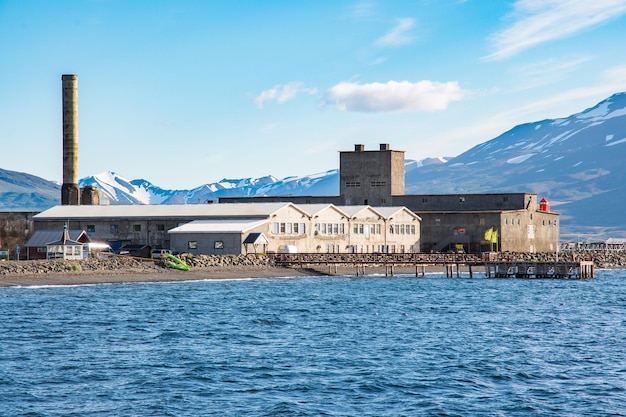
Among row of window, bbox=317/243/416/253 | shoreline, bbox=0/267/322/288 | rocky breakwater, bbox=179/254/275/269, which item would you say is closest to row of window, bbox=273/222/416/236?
row of window, bbox=317/243/416/253

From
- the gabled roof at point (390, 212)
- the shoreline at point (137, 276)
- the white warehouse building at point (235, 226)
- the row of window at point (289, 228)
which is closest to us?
the shoreline at point (137, 276)

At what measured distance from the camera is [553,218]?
479 ft

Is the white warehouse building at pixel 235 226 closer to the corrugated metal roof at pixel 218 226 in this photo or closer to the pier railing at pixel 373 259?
the corrugated metal roof at pixel 218 226

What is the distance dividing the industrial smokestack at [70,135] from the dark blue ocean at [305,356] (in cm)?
5936

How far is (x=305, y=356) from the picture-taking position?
4053 cm

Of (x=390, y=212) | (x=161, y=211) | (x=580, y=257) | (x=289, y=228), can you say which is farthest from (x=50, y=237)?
(x=580, y=257)

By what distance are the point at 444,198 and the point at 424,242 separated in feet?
30.6

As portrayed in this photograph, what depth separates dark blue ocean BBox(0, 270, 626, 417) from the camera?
102 ft

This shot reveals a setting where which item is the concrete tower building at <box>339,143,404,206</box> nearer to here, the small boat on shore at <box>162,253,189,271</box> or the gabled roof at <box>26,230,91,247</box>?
the small boat on shore at <box>162,253,189,271</box>

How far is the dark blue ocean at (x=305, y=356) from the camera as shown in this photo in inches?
1222

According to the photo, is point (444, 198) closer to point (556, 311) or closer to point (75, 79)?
point (75, 79)

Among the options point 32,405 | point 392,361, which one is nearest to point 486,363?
point 392,361

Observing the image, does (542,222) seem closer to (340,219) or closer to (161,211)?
(340,219)

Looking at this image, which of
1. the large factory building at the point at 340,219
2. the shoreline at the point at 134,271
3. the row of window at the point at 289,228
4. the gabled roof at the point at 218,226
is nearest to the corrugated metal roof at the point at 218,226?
the gabled roof at the point at 218,226
